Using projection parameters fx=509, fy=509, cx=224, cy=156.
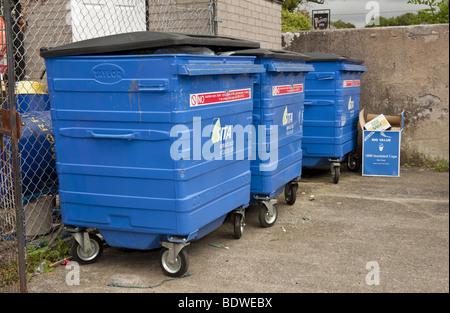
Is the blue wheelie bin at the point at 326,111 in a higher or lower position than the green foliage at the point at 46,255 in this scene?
higher

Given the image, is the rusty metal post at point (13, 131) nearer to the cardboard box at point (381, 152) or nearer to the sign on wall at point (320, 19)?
the cardboard box at point (381, 152)

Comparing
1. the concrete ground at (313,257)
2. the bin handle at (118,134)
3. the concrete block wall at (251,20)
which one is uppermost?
the concrete block wall at (251,20)

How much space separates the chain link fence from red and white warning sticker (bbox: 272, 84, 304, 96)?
1613 mm

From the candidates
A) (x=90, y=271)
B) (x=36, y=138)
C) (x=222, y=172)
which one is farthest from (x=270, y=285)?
(x=36, y=138)

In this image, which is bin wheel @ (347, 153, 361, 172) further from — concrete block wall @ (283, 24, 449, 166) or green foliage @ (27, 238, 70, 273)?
green foliage @ (27, 238, 70, 273)

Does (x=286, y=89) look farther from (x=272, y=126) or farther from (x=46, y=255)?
(x=46, y=255)

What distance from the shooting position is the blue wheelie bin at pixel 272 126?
4801mm

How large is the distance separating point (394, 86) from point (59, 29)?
201 inches

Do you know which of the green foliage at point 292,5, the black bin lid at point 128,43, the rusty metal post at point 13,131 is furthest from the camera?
the green foliage at point 292,5

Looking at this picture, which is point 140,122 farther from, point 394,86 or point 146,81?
point 394,86

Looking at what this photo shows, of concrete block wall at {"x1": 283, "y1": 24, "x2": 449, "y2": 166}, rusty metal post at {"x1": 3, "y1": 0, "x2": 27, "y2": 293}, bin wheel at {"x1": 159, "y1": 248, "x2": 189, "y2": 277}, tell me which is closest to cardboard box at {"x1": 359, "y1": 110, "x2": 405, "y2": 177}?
concrete block wall at {"x1": 283, "y1": 24, "x2": 449, "y2": 166}

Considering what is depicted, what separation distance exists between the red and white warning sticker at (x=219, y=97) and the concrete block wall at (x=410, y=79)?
4389mm

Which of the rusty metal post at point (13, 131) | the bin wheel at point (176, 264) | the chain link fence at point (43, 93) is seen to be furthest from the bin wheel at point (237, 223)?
the rusty metal post at point (13, 131)

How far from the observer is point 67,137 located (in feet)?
12.2
